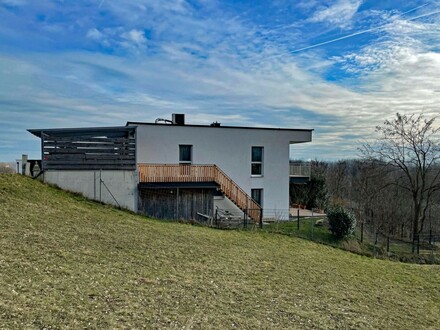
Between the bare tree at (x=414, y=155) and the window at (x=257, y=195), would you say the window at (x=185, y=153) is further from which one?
the bare tree at (x=414, y=155)

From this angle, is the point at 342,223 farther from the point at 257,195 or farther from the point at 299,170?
the point at 299,170

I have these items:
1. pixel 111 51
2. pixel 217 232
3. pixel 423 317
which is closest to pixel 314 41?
pixel 111 51

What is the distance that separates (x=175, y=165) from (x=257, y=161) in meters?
5.50

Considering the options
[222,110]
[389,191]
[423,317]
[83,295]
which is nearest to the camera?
[83,295]

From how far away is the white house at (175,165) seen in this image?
1517cm

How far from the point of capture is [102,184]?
49.9 feet

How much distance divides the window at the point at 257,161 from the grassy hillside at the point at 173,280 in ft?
25.1

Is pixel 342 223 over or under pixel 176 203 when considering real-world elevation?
under

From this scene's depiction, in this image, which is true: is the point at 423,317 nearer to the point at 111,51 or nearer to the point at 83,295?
the point at 83,295

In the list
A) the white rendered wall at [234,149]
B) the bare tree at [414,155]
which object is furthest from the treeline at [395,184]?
the white rendered wall at [234,149]

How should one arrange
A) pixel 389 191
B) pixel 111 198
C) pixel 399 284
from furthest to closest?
pixel 389 191 < pixel 111 198 < pixel 399 284

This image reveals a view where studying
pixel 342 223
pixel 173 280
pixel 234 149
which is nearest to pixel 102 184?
pixel 234 149

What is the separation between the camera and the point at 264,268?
28.8 ft

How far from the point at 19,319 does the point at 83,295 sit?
1.12 metres
